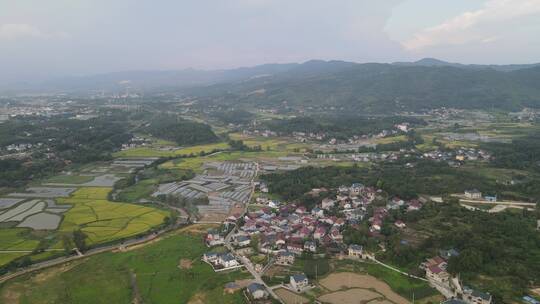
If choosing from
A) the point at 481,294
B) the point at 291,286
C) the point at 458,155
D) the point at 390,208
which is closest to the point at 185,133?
the point at 458,155

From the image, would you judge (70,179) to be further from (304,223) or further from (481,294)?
(481,294)

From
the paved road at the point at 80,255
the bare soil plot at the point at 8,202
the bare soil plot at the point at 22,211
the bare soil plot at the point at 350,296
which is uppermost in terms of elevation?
the bare soil plot at the point at 350,296

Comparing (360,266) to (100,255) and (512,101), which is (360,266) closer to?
(100,255)

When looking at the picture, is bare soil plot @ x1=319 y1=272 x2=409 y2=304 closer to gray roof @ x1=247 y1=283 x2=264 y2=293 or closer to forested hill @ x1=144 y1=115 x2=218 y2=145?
gray roof @ x1=247 y1=283 x2=264 y2=293

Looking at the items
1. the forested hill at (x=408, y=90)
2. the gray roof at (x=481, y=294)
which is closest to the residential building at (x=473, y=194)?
the gray roof at (x=481, y=294)

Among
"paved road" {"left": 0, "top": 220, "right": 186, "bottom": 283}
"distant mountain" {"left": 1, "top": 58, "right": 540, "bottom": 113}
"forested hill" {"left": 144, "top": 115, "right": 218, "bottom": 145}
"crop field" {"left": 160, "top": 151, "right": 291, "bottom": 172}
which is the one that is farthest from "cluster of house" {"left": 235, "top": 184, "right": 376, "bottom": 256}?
"distant mountain" {"left": 1, "top": 58, "right": 540, "bottom": 113}

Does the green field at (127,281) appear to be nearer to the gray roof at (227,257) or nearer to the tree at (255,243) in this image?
the gray roof at (227,257)
